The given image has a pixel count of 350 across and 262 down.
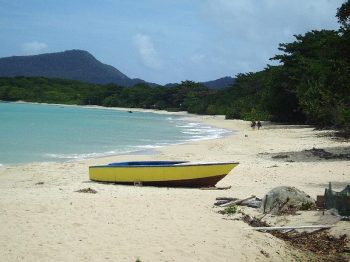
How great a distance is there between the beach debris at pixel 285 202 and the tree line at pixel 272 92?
27.8ft

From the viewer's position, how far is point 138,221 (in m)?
8.64

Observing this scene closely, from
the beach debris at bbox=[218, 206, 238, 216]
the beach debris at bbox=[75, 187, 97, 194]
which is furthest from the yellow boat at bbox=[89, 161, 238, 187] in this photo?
the beach debris at bbox=[218, 206, 238, 216]

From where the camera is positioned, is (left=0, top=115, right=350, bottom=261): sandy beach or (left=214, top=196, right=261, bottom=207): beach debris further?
(left=214, top=196, right=261, bottom=207): beach debris

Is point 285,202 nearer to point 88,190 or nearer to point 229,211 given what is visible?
Answer: point 229,211

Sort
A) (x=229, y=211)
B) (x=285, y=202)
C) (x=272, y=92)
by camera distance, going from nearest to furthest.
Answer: (x=285, y=202) → (x=229, y=211) → (x=272, y=92)

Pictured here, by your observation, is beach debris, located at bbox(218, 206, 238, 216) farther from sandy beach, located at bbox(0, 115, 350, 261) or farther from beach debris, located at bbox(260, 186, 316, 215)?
beach debris, located at bbox(260, 186, 316, 215)

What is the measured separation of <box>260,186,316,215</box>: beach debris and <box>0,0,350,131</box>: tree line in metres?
8.49

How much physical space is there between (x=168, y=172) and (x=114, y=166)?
1.82 meters

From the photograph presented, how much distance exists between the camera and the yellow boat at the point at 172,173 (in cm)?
1310

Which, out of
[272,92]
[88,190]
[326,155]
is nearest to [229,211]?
[88,190]

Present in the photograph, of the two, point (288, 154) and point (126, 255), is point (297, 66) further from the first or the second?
point (126, 255)

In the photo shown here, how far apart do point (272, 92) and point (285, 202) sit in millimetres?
36426

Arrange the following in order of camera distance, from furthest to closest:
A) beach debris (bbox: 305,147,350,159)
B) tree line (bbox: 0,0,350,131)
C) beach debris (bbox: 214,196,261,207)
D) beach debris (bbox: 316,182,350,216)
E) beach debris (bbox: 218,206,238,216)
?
tree line (bbox: 0,0,350,131) < beach debris (bbox: 305,147,350,159) < beach debris (bbox: 214,196,261,207) < beach debris (bbox: 218,206,238,216) < beach debris (bbox: 316,182,350,216)

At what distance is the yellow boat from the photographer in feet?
43.0
